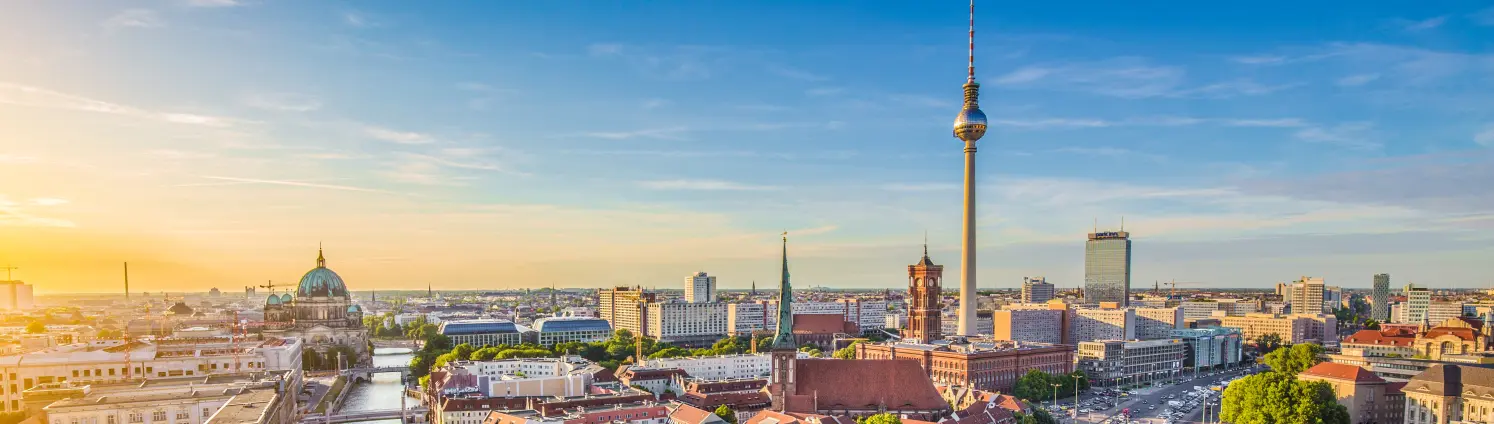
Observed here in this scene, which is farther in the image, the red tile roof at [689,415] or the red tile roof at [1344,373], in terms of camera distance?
the red tile roof at [1344,373]

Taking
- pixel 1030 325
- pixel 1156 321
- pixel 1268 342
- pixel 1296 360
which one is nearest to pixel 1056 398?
pixel 1296 360

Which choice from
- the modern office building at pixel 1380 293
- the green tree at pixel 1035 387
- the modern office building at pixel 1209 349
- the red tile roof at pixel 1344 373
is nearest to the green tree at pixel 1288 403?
the red tile roof at pixel 1344 373

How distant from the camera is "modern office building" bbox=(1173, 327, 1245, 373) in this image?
11644 centimetres

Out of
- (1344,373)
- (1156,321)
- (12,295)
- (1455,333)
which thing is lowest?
(1156,321)

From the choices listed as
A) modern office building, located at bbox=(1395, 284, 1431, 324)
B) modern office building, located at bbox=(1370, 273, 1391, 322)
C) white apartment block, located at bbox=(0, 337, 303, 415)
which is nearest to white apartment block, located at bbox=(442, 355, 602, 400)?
white apartment block, located at bbox=(0, 337, 303, 415)

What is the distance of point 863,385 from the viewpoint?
178 feet

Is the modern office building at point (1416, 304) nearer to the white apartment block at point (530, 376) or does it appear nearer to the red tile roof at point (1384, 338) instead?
the red tile roof at point (1384, 338)

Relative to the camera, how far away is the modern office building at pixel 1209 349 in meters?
116

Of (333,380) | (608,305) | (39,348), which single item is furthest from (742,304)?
(39,348)

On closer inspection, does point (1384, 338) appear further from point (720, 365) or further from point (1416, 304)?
point (1416, 304)

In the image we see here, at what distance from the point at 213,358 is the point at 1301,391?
8409cm

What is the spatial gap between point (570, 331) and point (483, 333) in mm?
13822

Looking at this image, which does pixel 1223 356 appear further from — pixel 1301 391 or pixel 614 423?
pixel 614 423

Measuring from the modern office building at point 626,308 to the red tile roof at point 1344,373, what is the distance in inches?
3765
